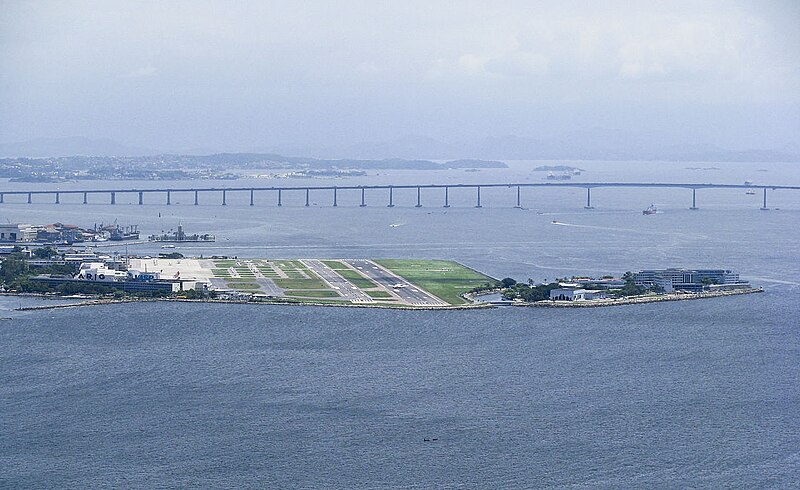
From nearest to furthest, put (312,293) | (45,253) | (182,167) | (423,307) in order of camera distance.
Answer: (423,307), (312,293), (45,253), (182,167)

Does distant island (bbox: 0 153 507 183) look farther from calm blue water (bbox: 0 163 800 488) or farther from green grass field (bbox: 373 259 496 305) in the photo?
calm blue water (bbox: 0 163 800 488)

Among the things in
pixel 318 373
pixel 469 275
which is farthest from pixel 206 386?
pixel 469 275

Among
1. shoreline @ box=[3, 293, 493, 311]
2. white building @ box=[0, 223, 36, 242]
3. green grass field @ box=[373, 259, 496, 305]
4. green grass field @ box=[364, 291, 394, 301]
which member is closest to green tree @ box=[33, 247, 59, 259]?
white building @ box=[0, 223, 36, 242]

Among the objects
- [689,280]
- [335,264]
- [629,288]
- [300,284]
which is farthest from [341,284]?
[689,280]

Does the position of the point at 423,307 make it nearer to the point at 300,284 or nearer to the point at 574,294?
the point at 574,294

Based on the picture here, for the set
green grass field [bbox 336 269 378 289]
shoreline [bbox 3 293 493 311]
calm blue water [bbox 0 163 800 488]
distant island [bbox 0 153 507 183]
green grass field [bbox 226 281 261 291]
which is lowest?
calm blue water [bbox 0 163 800 488]

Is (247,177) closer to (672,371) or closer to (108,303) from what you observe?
(108,303)

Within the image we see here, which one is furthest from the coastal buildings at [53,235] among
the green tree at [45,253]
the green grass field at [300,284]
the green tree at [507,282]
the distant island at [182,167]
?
the distant island at [182,167]
